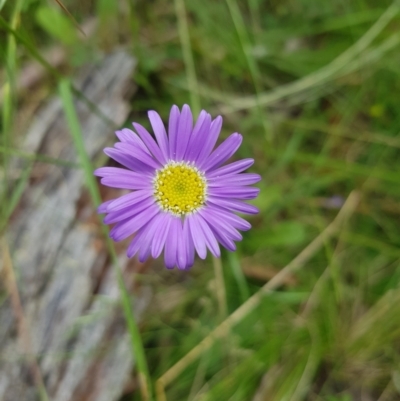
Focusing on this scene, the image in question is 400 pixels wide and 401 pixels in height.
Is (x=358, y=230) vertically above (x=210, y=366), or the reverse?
(x=358, y=230)

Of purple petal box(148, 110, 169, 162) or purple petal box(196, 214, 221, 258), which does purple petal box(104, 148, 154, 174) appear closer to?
purple petal box(148, 110, 169, 162)

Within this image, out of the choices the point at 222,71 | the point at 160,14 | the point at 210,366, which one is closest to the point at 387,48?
the point at 222,71

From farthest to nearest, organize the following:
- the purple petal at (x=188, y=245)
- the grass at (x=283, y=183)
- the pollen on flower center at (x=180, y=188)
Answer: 1. the grass at (x=283, y=183)
2. the pollen on flower center at (x=180, y=188)
3. the purple petal at (x=188, y=245)

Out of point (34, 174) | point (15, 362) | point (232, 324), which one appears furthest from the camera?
point (232, 324)

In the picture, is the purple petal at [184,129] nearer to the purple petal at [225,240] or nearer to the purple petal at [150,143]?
the purple petal at [150,143]

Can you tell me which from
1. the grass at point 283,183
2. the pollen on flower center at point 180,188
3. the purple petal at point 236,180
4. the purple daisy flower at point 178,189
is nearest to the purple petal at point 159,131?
the purple daisy flower at point 178,189

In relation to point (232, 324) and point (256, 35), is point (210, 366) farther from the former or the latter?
point (256, 35)
